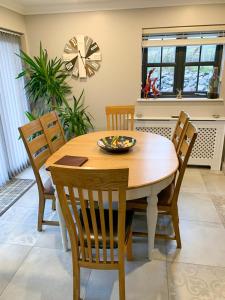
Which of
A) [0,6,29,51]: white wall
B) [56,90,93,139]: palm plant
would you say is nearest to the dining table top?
[56,90,93,139]: palm plant

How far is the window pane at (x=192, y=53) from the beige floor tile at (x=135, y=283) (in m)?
2.81

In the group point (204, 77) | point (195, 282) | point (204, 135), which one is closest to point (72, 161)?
point (195, 282)

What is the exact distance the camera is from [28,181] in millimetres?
3105

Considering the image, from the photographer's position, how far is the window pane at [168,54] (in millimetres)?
3311

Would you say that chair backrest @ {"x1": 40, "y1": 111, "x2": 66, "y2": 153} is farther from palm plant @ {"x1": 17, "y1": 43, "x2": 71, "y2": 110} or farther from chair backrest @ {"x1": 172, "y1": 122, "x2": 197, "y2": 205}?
chair backrest @ {"x1": 172, "y1": 122, "x2": 197, "y2": 205}

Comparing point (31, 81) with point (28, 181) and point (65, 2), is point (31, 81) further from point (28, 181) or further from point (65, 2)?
point (28, 181)

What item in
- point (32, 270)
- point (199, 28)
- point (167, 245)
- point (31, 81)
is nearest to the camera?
point (32, 270)

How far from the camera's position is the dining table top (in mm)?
1491

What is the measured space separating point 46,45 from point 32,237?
2.75 metres

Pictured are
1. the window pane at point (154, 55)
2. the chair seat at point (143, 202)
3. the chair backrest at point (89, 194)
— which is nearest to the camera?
the chair backrest at point (89, 194)

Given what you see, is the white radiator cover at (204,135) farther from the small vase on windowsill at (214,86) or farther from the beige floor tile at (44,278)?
the beige floor tile at (44,278)

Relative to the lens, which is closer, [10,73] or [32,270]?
[32,270]

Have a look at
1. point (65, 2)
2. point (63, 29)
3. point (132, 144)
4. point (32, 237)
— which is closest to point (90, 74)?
point (63, 29)

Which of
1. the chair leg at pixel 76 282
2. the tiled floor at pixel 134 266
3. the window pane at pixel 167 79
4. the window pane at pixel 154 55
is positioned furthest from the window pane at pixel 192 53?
the chair leg at pixel 76 282
